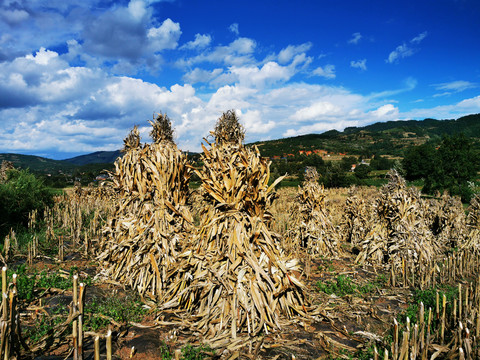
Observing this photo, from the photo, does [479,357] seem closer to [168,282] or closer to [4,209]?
[168,282]

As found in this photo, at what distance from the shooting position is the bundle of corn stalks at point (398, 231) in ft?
29.6

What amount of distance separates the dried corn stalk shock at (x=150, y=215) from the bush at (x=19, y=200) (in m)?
Result: 7.27

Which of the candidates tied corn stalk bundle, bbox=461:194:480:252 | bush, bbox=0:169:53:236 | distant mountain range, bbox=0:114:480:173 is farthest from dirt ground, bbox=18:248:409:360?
distant mountain range, bbox=0:114:480:173

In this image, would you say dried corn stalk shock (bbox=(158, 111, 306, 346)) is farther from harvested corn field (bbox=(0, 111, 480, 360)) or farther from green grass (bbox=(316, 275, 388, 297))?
green grass (bbox=(316, 275, 388, 297))

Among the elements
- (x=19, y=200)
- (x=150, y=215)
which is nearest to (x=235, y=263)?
(x=150, y=215)

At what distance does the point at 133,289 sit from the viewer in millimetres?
6309

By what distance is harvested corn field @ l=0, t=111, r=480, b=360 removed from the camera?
405cm

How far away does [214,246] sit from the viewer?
17.2ft

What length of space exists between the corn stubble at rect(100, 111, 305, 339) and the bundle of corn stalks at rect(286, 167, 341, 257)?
5.52 metres

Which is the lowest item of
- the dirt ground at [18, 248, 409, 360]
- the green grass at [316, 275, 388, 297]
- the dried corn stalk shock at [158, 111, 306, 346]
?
the green grass at [316, 275, 388, 297]

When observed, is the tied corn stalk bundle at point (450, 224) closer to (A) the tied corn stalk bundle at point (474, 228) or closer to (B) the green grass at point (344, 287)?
(A) the tied corn stalk bundle at point (474, 228)

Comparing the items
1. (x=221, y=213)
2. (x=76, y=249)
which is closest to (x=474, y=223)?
(x=221, y=213)

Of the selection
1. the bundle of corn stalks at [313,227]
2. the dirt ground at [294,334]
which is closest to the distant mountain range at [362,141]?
the bundle of corn stalks at [313,227]

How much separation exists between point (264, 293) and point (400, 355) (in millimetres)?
2107
